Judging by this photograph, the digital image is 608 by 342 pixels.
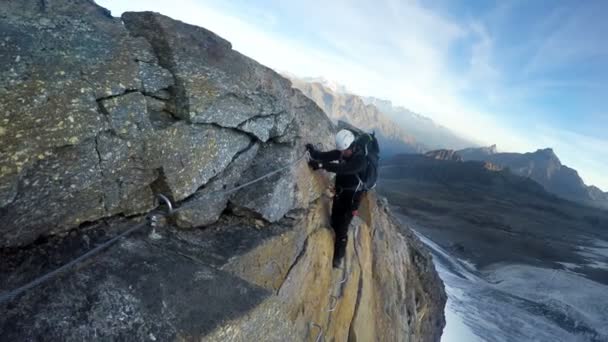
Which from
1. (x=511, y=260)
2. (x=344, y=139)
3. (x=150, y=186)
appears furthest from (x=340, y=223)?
(x=511, y=260)

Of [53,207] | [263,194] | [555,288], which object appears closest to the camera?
[53,207]

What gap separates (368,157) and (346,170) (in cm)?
70

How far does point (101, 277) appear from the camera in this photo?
14.1 ft

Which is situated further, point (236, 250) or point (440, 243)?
point (440, 243)

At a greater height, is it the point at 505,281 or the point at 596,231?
the point at 596,231

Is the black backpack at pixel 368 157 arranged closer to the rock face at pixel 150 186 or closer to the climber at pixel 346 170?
the climber at pixel 346 170

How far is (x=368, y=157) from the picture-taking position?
28.4 feet

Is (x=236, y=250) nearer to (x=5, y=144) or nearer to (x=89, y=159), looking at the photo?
(x=89, y=159)

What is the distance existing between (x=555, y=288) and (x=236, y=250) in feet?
234

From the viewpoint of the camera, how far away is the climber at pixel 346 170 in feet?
27.6

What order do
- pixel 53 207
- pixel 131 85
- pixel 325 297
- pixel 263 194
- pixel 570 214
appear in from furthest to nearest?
pixel 570 214, pixel 325 297, pixel 263 194, pixel 131 85, pixel 53 207

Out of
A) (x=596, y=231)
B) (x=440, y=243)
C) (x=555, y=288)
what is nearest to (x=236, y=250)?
(x=555, y=288)

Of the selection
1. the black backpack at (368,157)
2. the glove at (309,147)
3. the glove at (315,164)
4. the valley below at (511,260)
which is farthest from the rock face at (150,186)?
the valley below at (511,260)

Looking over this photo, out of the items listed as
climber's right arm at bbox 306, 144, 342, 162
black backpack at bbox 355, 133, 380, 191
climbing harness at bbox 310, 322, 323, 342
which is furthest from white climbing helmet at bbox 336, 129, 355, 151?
climbing harness at bbox 310, 322, 323, 342
